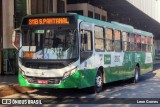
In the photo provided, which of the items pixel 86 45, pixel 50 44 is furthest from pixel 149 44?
pixel 50 44

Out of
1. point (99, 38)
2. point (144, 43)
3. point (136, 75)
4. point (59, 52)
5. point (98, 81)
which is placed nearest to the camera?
point (59, 52)

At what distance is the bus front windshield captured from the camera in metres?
13.0

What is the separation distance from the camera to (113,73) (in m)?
16.8

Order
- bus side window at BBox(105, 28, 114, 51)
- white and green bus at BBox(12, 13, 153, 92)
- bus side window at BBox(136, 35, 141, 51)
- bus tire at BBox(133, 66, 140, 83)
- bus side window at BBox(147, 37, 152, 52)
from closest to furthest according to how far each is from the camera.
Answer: white and green bus at BBox(12, 13, 153, 92) → bus side window at BBox(105, 28, 114, 51) → bus tire at BBox(133, 66, 140, 83) → bus side window at BBox(136, 35, 141, 51) → bus side window at BBox(147, 37, 152, 52)

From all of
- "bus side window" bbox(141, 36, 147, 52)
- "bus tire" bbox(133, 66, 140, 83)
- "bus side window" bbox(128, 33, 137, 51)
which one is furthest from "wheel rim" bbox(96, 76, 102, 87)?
"bus side window" bbox(141, 36, 147, 52)

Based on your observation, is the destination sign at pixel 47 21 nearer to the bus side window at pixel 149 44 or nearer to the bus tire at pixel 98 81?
the bus tire at pixel 98 81

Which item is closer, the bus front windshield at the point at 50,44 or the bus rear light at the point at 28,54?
the bus front windshield at the point at 50,44

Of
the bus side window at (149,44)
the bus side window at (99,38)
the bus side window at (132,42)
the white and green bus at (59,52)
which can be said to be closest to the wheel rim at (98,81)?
the white and green bus at (59,52)

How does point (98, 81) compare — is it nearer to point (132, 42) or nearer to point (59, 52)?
point (59, 52)

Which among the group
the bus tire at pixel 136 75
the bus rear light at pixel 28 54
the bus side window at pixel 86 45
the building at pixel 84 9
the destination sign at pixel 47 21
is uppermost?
the building at pixel 84 9

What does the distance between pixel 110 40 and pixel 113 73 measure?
4.81 ft

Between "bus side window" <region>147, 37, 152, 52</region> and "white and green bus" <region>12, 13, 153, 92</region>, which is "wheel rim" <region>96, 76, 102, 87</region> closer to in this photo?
"white and green bus" <region>12, 13, 153, 92</region>

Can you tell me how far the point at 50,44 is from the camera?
13.1m

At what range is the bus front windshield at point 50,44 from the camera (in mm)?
12977
